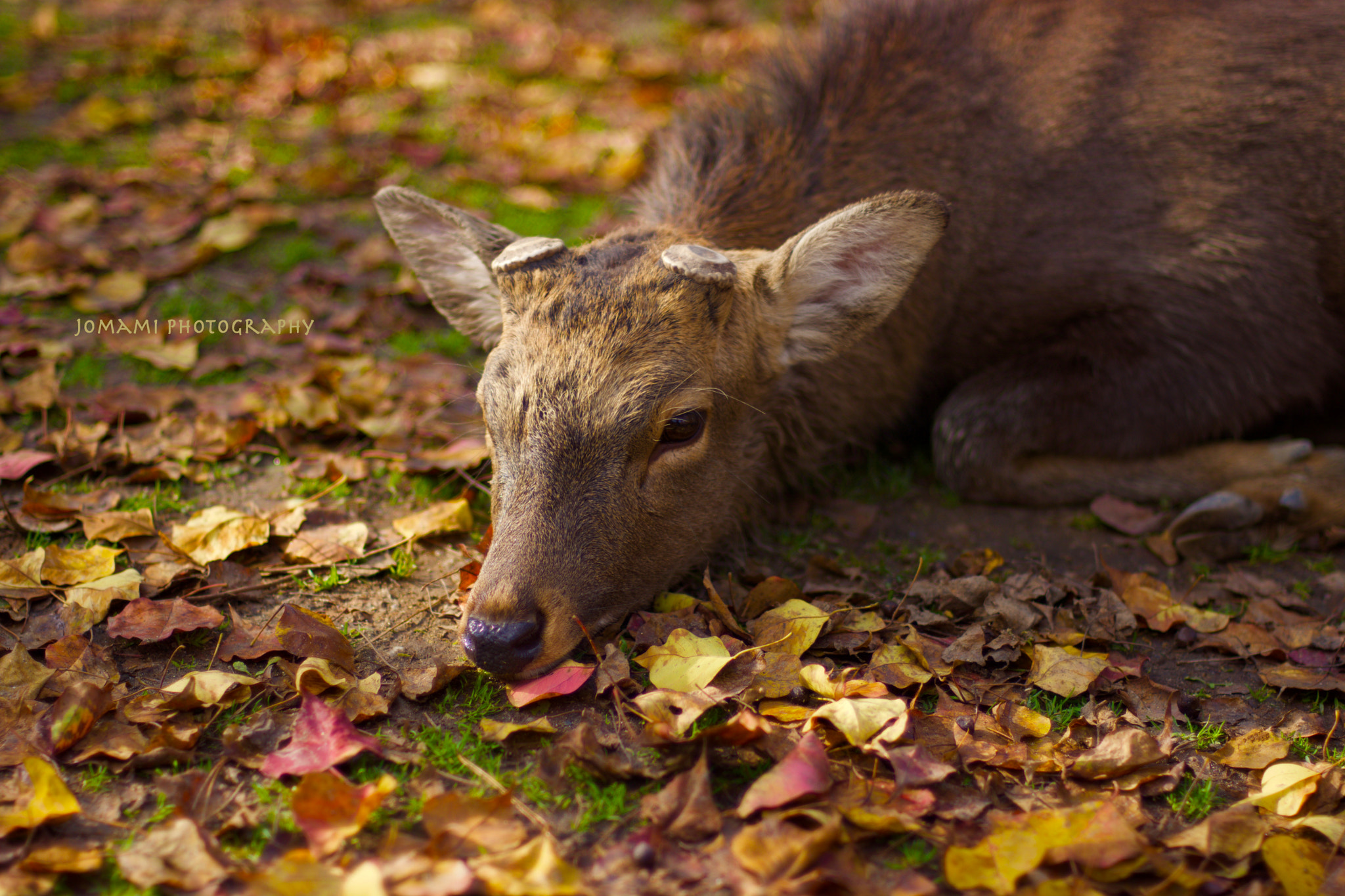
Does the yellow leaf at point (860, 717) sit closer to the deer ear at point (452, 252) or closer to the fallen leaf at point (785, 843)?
the fallen leaf at point (785, 843)

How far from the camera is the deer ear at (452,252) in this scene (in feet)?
13.0

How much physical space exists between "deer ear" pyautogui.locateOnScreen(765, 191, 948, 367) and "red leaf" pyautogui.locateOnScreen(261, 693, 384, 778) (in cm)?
215

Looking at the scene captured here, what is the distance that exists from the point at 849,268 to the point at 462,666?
2106 millimetres

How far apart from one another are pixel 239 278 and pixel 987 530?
4.63 m

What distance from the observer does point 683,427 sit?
11.6 feet

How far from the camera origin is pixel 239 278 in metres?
5.96

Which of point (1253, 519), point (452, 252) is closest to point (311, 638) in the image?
point (452, 252)

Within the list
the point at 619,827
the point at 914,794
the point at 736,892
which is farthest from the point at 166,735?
the point at 914,794

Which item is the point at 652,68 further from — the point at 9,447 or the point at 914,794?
the point at 914,794

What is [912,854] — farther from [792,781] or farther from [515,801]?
[515,801]

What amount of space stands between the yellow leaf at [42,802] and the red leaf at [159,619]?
651 millimetres

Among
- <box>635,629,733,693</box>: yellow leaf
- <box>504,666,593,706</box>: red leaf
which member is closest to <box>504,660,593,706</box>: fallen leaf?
<box>504,666,593,706</box>: red leaf

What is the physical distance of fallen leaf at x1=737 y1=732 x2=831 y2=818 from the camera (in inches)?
103

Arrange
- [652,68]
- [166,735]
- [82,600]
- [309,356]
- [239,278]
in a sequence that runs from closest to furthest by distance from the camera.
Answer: [166,735], [82,600], [309,356], [239,278], [652,68]
